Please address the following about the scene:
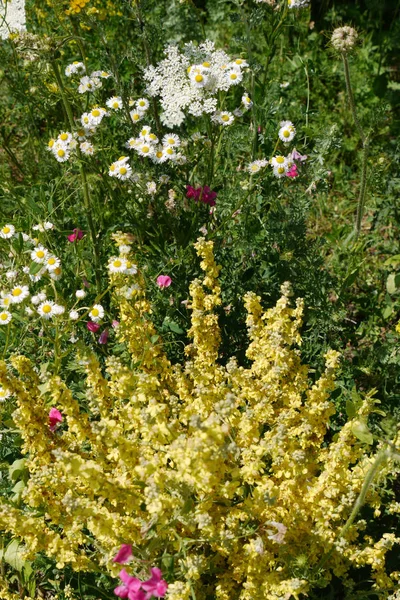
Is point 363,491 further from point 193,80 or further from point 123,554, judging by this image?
point 193,80

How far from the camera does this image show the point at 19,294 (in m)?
2.32

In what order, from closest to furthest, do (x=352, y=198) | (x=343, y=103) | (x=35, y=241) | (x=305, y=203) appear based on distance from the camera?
(x=35, y=241) → (x=305, y=203) → (x=352, y=198) → (x=343, y=103)

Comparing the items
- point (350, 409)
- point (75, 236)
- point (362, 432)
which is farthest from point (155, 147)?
point (362, 432)

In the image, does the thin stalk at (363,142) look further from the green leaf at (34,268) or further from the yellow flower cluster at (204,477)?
the green leaf at (34,268)

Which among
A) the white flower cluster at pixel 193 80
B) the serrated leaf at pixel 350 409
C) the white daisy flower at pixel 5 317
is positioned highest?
the white flower cluster at pixel 193 80

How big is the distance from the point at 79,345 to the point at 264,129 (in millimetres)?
1572

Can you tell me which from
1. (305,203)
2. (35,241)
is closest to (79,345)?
(35,241)

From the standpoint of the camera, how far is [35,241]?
2.47 meters

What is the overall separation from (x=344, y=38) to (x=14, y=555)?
1883mm

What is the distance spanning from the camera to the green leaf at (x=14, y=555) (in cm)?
196

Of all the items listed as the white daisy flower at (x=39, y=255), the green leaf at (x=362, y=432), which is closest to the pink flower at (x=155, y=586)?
the green leaf at (x=362, y=432)

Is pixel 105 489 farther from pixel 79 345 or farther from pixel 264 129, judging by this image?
pixel 264 129

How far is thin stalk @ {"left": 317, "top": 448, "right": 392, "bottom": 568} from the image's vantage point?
1.57 metres

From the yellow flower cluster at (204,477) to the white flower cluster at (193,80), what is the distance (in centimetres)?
80
